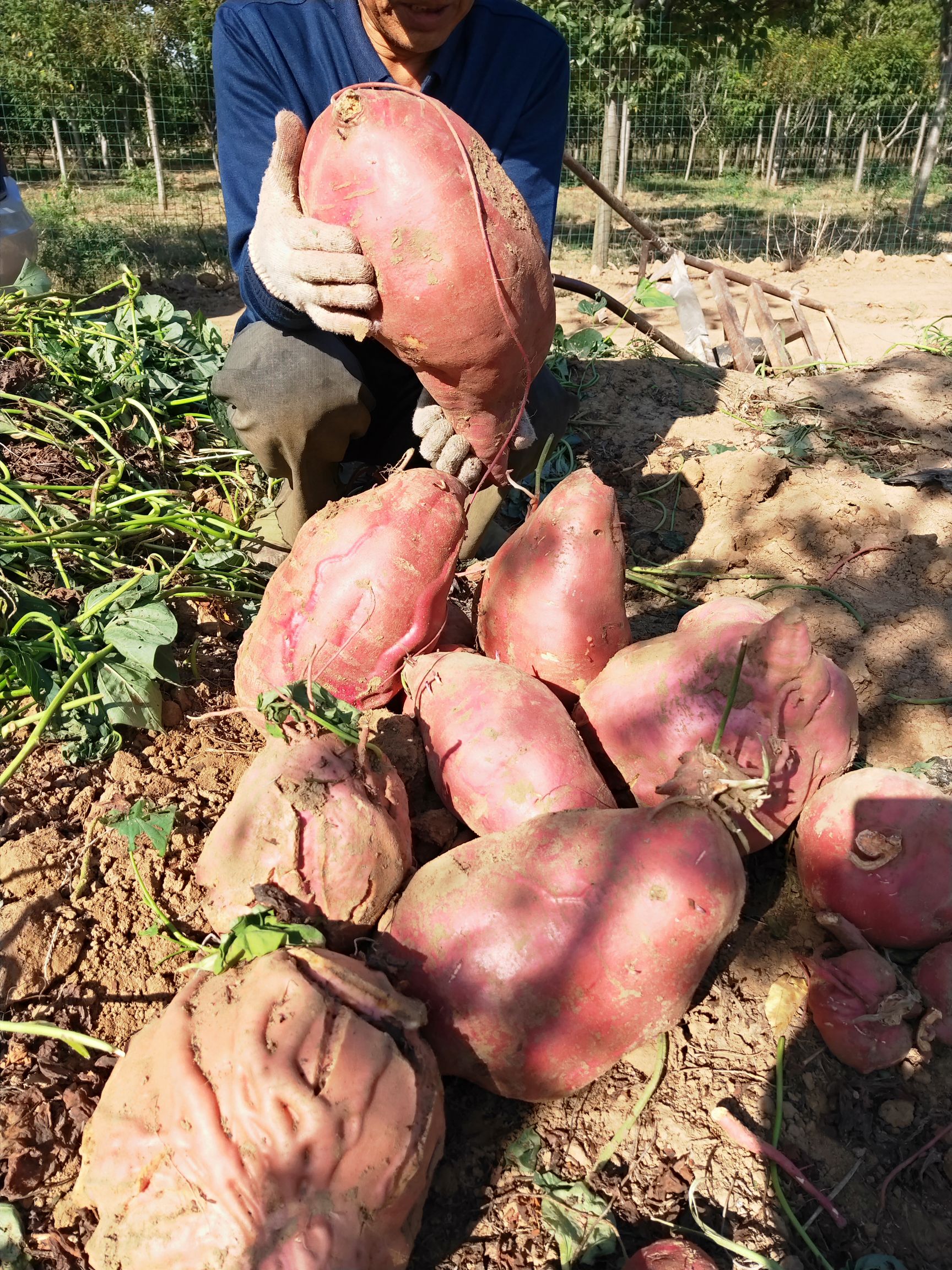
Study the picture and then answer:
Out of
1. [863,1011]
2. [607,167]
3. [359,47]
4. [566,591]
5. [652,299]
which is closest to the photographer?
[863,1011]

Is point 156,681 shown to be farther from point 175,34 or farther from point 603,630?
point 175,34

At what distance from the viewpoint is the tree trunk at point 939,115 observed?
10445 millimetres

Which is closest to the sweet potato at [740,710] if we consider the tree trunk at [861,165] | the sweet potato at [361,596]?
the sweet potato at [361,596]

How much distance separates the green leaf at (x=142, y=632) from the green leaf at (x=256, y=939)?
0.68 metres

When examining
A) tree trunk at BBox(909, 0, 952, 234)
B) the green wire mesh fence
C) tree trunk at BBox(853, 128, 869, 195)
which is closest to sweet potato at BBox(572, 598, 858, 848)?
the green wire mesh fence

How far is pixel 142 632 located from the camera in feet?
5.60

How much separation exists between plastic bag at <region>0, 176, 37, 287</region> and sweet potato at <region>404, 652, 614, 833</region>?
3.32m

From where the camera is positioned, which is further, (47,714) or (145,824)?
(47,714)

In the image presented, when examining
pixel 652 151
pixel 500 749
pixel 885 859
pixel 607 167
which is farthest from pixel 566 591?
pixel 652 151

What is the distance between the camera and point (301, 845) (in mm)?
1234

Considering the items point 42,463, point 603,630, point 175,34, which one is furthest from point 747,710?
point 175,34

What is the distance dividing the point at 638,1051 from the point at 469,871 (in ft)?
1.32

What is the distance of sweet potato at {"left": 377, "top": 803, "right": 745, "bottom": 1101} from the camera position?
115 cm

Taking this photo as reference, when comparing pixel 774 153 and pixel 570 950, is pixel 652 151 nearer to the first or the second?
pixel 774 153
